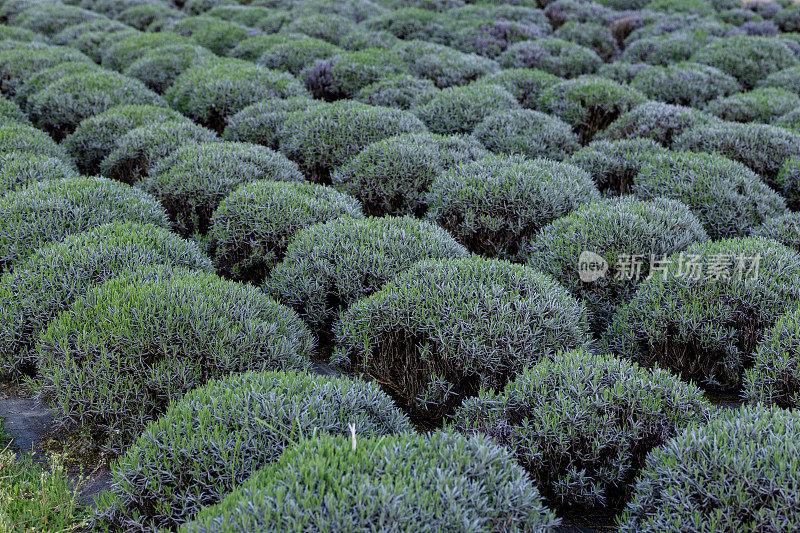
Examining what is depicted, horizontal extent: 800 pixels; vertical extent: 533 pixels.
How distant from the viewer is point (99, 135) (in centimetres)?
1097

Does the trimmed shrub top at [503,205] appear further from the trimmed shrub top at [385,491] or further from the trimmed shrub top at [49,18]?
the trimmed shrub top at [49,18]

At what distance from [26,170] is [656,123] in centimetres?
1108

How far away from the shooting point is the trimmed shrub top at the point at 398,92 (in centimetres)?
1294

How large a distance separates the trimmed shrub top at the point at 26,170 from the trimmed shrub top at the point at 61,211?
26.4 inches

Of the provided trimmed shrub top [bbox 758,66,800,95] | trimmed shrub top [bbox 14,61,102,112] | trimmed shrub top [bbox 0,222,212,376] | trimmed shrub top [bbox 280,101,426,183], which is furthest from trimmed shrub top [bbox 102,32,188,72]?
trimmed shrub top [bbox 758,66,800,95]

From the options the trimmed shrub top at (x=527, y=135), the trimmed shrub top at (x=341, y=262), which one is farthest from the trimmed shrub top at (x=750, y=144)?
the trimmed shrub top at (x=341, y=262)

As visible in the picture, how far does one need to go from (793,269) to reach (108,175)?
10516mm

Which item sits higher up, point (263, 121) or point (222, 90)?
point (222, 90)

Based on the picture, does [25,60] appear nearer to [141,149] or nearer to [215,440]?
[141,149]

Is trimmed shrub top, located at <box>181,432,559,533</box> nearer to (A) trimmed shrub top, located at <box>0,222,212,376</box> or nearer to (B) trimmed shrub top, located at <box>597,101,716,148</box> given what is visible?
(A) trimmed shrub top, located at <box>0,222,212,376</box>

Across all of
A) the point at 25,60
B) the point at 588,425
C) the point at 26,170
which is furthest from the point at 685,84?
the point at 25,60

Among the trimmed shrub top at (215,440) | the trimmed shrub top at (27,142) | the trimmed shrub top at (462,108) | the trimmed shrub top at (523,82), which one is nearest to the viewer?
the trimmed shrub top at (215,440)

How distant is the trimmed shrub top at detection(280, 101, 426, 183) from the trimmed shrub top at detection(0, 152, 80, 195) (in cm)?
367

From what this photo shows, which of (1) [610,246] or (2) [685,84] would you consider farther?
(2) [685,84]
